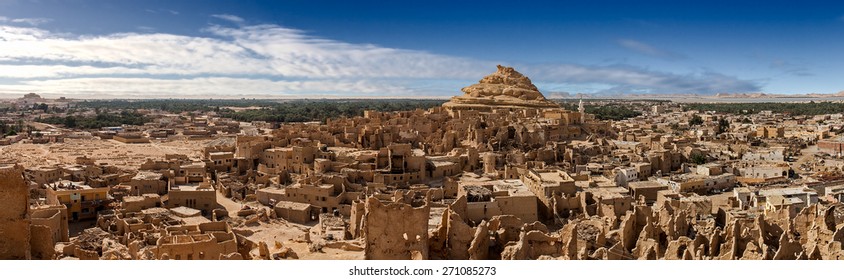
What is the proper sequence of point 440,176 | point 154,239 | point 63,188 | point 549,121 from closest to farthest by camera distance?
1. point 154,239
2. point 63,188
3. point 440,176
4. point 549,121

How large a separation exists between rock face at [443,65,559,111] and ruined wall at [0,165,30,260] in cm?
3398

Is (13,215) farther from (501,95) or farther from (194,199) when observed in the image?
(501,95)

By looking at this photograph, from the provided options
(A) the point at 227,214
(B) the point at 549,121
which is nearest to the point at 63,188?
(A) the point at 227,214

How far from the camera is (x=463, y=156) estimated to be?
23.8 m

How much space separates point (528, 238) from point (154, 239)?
7543mm

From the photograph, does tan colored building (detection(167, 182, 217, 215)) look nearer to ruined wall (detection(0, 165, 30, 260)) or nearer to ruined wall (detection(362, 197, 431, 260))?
ruined wall (detection(362, 197, 431, 260))

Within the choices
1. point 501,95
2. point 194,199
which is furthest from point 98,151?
point 501,95

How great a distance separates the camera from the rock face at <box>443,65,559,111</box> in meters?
41.8

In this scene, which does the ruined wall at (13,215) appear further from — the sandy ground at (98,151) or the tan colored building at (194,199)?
the sandy ground at (98,151)

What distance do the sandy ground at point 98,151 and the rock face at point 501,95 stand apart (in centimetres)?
1637

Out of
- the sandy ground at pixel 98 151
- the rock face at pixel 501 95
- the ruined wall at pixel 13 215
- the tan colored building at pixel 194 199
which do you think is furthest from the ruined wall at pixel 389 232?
the rock face at pixel 501 95

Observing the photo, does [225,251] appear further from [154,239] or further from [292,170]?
[292,170]

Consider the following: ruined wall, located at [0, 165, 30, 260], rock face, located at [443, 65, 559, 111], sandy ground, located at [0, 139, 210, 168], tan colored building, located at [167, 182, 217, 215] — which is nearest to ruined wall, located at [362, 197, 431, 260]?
ruined wall, located at [0, 165, 30, 260]

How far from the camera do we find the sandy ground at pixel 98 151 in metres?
28.2
